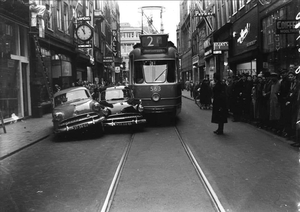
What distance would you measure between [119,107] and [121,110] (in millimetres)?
155

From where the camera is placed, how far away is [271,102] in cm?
1052

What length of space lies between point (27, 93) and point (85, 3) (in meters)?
16.2

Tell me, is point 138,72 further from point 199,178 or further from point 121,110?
point 199,178

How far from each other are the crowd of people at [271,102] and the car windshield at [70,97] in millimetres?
5893

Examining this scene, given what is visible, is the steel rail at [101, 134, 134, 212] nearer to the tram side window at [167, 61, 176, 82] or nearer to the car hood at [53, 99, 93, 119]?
the car hood at [53, 99, 93, 119]

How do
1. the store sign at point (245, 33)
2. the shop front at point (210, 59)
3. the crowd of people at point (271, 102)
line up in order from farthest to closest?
the shop front at point (210, 59)
the store sign at point (245, 33)
the crowd of people at point (271, 102)

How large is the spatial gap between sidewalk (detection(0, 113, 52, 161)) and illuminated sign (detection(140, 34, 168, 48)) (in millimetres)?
4887

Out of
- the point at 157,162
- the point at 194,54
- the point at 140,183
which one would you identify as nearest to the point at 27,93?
the point at 157,162

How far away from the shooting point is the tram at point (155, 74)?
13250 millimetres

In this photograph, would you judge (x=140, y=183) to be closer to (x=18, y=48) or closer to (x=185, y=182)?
(x=185, y=182)

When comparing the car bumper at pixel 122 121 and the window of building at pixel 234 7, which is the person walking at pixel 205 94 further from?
the car bumper at pixel 122 121

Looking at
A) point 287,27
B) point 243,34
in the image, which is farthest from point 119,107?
point 243,34

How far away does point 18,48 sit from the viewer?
16.5m

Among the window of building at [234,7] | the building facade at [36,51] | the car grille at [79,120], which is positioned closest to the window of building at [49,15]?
the building facade at [36,51]
